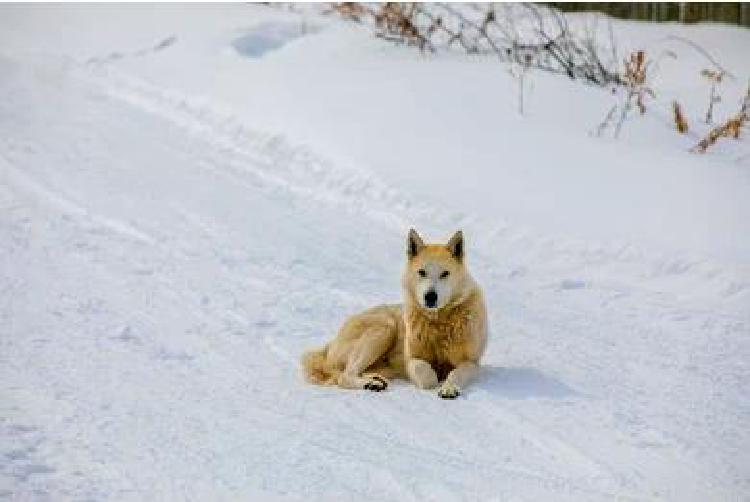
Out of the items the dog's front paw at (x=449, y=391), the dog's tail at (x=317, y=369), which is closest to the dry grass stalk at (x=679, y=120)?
the dog's tail at (x=317, y=369)

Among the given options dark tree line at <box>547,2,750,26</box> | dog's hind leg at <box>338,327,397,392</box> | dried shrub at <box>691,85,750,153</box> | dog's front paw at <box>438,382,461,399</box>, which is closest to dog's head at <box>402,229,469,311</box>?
dog's hind leg at <box>338,327,397,392</box>

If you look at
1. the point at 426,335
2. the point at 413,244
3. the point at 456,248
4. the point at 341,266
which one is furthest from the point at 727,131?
the point at 426,335

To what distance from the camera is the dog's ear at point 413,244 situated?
691 centimetres

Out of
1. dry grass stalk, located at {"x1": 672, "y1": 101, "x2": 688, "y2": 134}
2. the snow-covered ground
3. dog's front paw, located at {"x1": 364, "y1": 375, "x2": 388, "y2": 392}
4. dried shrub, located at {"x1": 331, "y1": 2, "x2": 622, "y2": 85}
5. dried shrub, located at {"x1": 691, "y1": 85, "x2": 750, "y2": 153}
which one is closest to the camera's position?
the snow-covered ground

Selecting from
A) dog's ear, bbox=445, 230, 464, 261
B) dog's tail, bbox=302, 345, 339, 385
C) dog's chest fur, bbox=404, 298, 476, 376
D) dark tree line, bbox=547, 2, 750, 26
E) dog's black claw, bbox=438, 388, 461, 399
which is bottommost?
dog's tail, bbox=302, 345, 339, 385

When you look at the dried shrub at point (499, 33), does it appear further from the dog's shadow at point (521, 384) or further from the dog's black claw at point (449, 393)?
the dog's black claw at point (449, 393)

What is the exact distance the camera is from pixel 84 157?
11.6 meters

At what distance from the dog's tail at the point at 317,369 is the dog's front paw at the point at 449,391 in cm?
75

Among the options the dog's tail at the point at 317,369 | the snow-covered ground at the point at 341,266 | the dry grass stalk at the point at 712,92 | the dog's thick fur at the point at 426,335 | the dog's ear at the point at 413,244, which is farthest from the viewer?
the dry grass stalk at the point at 712,92

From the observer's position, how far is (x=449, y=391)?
20.8 ft

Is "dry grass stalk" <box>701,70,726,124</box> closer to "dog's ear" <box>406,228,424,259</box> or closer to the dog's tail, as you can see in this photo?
"dog's ear" <box>406,228,424,259</box>

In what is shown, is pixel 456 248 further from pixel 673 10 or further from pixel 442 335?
pixel 673 10

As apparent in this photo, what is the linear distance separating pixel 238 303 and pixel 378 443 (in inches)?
110

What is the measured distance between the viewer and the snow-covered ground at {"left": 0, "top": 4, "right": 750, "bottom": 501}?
5.34 meters
